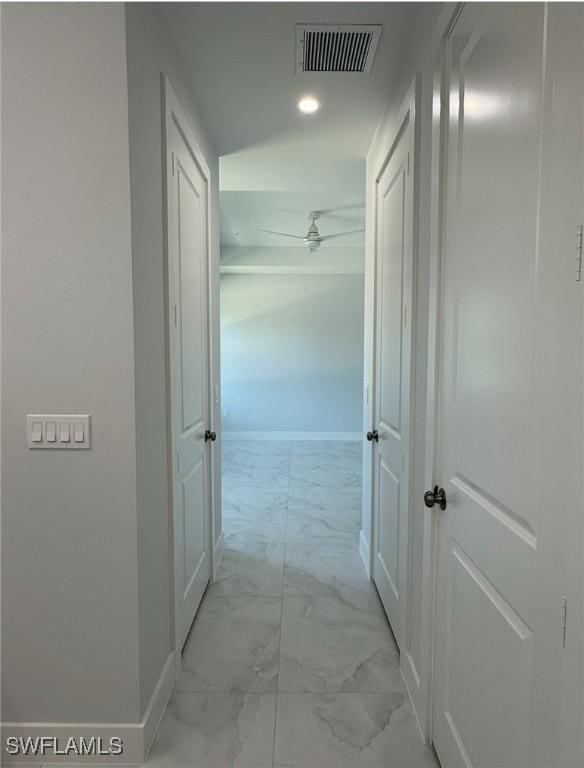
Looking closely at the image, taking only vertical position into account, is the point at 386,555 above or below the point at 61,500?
below

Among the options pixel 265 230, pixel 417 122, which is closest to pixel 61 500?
pixel 417 122

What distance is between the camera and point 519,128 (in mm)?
932

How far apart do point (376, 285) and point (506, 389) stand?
1.76 m

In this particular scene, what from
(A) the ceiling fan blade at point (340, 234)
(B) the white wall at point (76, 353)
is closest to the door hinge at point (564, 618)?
(B) the white wall at point (76, 353)

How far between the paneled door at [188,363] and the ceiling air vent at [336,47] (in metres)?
0.59

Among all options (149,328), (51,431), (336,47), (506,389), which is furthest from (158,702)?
(336,47)

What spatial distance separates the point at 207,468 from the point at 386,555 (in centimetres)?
109

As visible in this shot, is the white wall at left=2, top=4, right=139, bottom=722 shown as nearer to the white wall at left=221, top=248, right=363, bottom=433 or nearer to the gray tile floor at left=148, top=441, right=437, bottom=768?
the gray tile floor at left=148, top=441, right=437, bottom=768

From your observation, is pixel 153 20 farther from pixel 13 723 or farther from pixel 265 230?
pixel 265 230

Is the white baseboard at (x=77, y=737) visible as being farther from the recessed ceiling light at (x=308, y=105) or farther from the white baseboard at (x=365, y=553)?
the recessed ceiling light at (x=308, y=105)

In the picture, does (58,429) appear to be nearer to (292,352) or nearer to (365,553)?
(365,553)

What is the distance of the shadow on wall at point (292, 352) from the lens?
6953 mm


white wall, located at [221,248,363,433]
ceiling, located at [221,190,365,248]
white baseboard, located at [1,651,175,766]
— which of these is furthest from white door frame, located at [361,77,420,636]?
white wall, located at [221,248,363,433]

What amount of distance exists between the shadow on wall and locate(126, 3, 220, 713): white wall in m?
5.13
